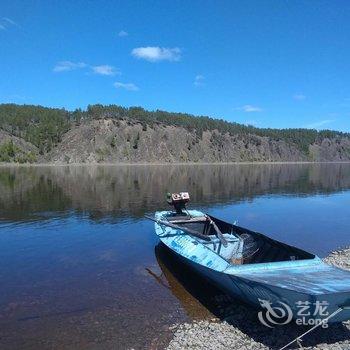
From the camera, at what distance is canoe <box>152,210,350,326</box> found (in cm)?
1299

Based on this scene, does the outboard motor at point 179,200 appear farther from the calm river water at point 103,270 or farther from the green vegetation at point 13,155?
the green vegetation at point 13,155

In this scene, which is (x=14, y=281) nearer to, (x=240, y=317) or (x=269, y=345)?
(x=240, y=317)

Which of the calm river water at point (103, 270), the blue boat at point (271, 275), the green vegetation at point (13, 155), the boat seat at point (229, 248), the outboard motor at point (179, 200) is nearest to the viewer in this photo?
the blue boat at point (271, 275)

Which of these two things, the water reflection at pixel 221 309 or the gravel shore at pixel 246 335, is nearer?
the gravel shore at pixel 246 335

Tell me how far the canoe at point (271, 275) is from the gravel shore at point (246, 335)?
616 mm

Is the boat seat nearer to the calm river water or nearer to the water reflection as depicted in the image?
the water reflection

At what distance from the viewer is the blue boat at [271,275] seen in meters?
13.0

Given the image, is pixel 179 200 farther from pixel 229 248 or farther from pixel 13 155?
pixel 13 155

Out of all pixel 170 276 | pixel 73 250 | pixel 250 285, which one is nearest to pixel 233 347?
pixel 250 285

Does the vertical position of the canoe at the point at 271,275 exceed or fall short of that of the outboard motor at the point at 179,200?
it falls short

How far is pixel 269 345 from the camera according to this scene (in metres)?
13.8

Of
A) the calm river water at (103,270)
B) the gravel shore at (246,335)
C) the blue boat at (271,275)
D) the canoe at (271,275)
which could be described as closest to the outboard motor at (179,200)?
the calm river water at (103,270)

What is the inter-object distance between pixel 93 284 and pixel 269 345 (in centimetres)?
961

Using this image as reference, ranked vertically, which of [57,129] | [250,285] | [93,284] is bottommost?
[93,284]
